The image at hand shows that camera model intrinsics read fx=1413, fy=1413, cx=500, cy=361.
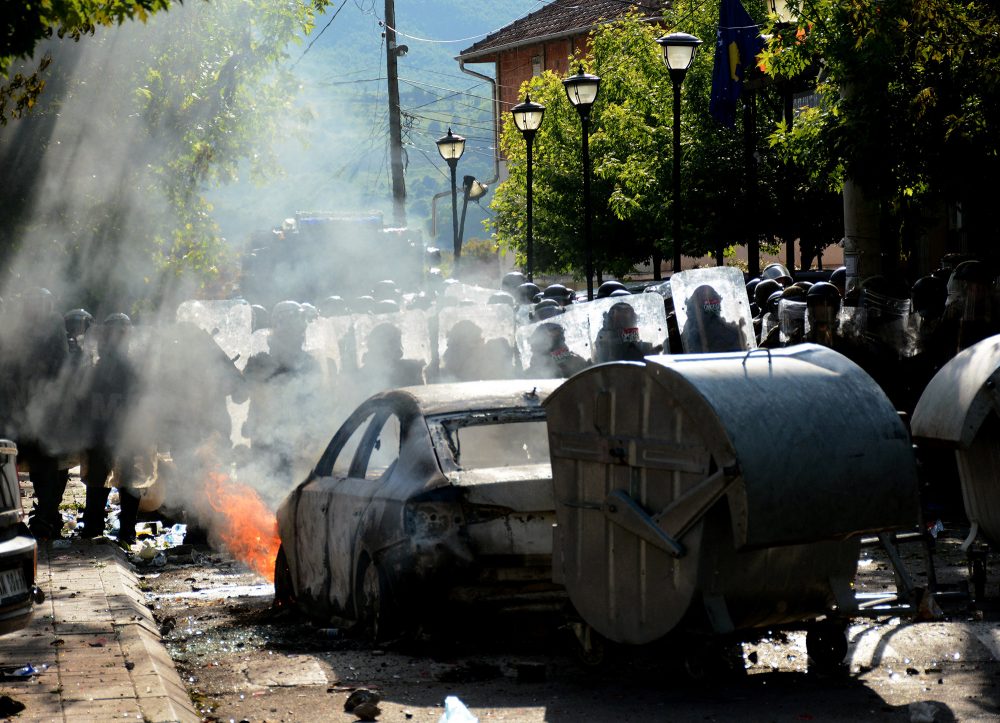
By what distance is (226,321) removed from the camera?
1470 cm

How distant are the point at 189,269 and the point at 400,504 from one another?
65.8 feet

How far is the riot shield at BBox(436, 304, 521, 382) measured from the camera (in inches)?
500

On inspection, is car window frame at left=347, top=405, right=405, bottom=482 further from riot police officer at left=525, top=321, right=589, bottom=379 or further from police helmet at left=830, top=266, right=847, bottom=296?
police helmet at left=830, top=266, right=847, bottom=296

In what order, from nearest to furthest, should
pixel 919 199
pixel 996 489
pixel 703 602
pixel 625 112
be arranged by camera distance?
pixel 703 602 < pixel 996 489 < pixel 919 199 < pixel 625 112

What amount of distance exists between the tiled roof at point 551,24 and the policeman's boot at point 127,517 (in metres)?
47.2

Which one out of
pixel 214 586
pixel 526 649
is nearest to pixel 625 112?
pixel 214 586

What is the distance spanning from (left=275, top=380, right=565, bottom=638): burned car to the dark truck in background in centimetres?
2168

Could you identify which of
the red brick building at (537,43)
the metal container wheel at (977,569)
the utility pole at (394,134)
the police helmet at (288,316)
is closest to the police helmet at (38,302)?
the police helmet at (288,316)

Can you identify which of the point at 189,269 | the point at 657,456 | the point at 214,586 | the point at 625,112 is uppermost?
the point at 625,112

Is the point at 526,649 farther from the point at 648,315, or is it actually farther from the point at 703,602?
the point at 648,315

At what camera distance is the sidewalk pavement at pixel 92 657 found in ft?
19.2

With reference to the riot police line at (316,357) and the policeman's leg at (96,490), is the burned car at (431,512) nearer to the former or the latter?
the riot police line at (316,357)

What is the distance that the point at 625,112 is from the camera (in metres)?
35.7

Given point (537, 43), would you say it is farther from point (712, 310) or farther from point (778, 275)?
point (712, 310)
